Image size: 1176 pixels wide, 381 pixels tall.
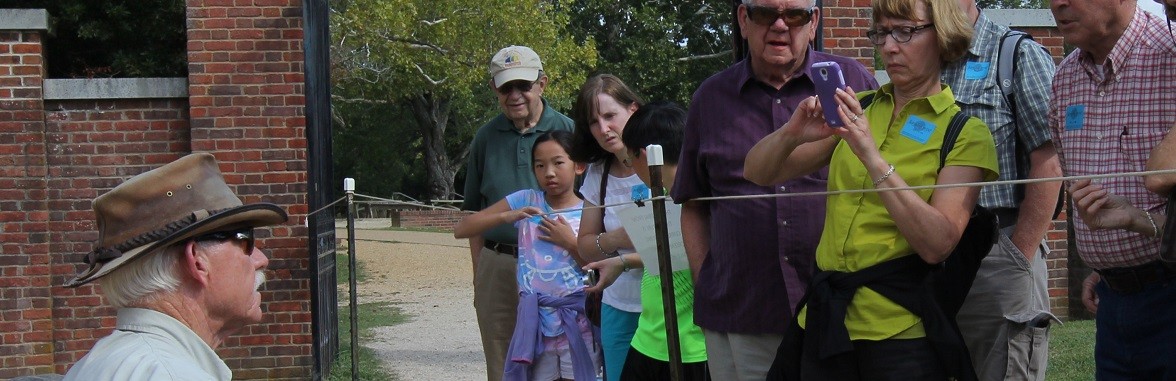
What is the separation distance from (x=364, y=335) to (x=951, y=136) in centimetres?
927

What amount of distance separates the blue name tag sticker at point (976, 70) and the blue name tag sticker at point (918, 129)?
59 cm

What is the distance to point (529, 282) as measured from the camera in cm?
539

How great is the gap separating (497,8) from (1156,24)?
1015 inches

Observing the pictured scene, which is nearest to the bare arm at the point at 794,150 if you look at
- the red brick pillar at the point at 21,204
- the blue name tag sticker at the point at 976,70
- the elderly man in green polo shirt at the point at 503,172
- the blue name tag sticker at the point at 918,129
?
the blue name tag sticker at the point at 918,129

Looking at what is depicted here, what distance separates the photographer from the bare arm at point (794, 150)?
318cm

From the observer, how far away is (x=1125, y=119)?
3268 millimetres

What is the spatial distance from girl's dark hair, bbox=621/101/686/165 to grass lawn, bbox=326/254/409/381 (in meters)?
4.33

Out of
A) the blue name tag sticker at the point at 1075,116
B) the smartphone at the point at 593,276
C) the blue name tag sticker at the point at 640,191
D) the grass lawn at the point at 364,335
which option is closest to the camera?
the blue name tag sticker at the point at 1075,116

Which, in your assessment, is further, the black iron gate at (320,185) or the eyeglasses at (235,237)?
the black iron gate at (320,185)

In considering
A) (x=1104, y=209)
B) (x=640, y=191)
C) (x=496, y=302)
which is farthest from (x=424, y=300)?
(x=1104, y=209)

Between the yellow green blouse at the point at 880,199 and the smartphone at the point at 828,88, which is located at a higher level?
the smartphone at the point at 828,88

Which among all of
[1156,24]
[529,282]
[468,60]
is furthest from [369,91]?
[1156,24]

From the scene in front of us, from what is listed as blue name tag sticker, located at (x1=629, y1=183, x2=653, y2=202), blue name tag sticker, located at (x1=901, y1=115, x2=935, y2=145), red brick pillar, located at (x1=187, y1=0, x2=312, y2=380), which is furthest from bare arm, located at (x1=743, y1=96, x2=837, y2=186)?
red brick pillar, located at (x1=187, y1=0, x2=312, y2=380)

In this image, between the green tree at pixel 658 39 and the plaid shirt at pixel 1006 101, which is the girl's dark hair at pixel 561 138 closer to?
the plaid shirt at pixel 1006 101
